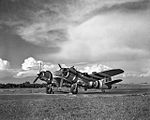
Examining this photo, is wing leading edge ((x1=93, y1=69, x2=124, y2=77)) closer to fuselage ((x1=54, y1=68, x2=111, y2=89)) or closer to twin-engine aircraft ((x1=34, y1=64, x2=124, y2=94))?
twin-engine aircraft ((x1=34, y1=64, x2=124, y2=94))

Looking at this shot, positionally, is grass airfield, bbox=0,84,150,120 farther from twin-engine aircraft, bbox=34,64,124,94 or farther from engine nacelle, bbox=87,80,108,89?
engine nacelle, bbox=87,80,108,89

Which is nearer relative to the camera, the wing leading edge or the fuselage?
the fuselage

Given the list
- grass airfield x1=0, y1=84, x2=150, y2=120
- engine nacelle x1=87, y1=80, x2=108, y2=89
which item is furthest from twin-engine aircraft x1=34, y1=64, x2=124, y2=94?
grass airfield x1=0, y1=84, x2=150, y2=120

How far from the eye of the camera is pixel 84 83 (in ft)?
108

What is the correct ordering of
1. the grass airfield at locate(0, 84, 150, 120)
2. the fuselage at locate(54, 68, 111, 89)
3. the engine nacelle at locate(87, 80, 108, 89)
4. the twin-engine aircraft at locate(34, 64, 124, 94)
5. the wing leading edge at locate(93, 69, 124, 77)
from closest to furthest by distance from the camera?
the grass airfield at locate(0, 84, 150, 120)
the twin-engine aircraft at locate(34, 64, 124, 94)
the fuselage at locate(54, 68, 111, 89)
the wing leading edge at locate(93, 69, 124, 77)
the engine nacelle at locate(87, 80, 108, 89)

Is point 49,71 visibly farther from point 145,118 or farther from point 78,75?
point 145,118

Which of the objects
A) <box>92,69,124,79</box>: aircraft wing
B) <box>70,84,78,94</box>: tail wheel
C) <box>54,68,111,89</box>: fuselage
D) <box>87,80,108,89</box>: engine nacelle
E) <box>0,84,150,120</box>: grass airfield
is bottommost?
<box>0,84,150,120</box>: grass airfield

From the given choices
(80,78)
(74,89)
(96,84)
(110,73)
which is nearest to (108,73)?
(110,73)

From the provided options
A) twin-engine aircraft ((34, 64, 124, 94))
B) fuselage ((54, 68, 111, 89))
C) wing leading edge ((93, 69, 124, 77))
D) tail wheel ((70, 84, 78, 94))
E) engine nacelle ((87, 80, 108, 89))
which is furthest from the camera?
engine nacelle ((87, 80, 108, 89))

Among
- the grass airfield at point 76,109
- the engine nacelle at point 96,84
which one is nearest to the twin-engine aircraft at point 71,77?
the engine nacelle at point 96,84

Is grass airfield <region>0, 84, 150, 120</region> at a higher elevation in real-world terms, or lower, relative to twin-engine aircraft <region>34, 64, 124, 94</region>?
lower

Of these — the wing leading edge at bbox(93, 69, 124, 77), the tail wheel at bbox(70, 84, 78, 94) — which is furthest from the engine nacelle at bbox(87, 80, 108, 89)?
the tail wheel at bbox(70, 84, 78, 94)

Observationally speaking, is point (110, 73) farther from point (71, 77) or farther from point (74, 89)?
point (74, 89)

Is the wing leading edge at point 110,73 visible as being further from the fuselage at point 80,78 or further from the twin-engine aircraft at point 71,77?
the fuselage at point 80,78
